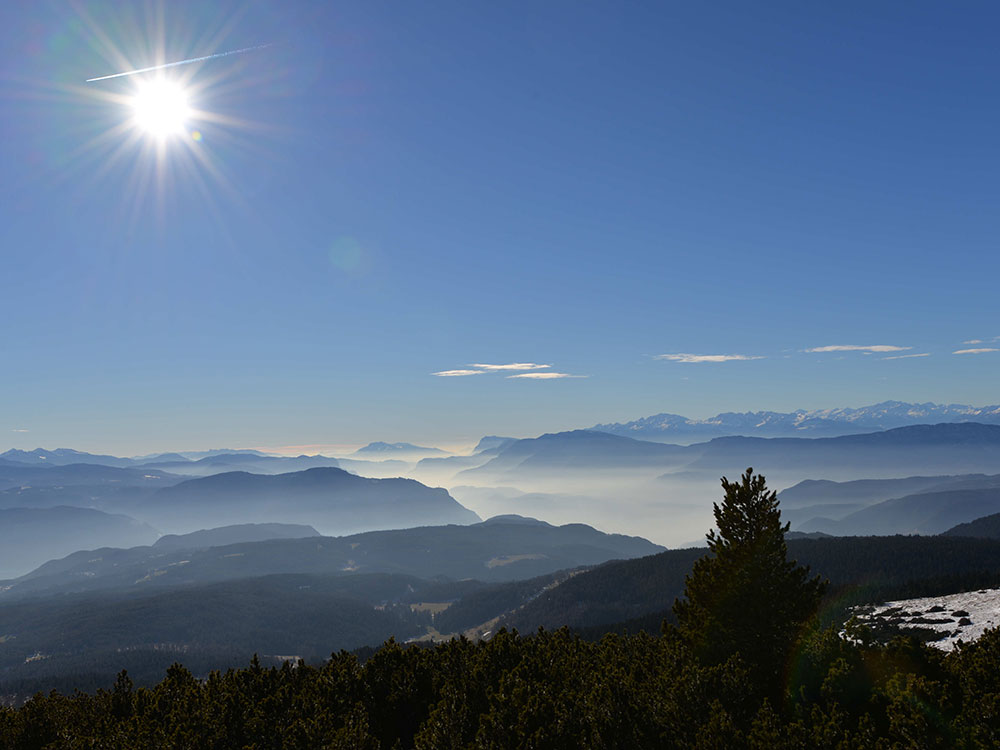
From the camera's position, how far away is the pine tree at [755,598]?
31562 mm

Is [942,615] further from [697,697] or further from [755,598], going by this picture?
[697,697]

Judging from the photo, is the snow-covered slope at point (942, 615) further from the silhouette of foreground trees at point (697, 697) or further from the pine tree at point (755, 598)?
the pine tree at point (755, 598)

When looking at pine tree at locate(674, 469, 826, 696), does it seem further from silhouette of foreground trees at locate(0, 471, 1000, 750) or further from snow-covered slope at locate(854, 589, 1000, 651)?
snow-covered slope at locate(854, 589, 1000, 651)

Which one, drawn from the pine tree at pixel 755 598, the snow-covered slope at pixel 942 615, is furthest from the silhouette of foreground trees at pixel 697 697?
the snow-covered slope at pixel 942 615

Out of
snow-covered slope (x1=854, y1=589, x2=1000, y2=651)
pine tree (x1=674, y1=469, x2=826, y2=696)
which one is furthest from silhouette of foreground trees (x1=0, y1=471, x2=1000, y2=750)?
snow-covered slope (x1=854, y1=589, x2=1000, y2=651)

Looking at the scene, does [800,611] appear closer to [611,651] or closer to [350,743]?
[611,651]

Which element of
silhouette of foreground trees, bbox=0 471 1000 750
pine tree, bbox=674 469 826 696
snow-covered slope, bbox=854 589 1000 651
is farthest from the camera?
snow-covered slope, bbox=854 589 1000 651

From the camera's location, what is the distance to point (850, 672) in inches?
1141

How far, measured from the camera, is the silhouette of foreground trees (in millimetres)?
23125

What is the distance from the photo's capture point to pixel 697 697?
88.3ft

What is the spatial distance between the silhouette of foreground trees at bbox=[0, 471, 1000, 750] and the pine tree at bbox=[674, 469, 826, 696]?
0.24 feet

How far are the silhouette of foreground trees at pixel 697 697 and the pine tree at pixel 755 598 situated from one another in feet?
0.24

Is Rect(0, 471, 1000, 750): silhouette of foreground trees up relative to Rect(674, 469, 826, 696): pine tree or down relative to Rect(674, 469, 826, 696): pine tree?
down

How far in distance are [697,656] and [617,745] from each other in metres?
9.02
